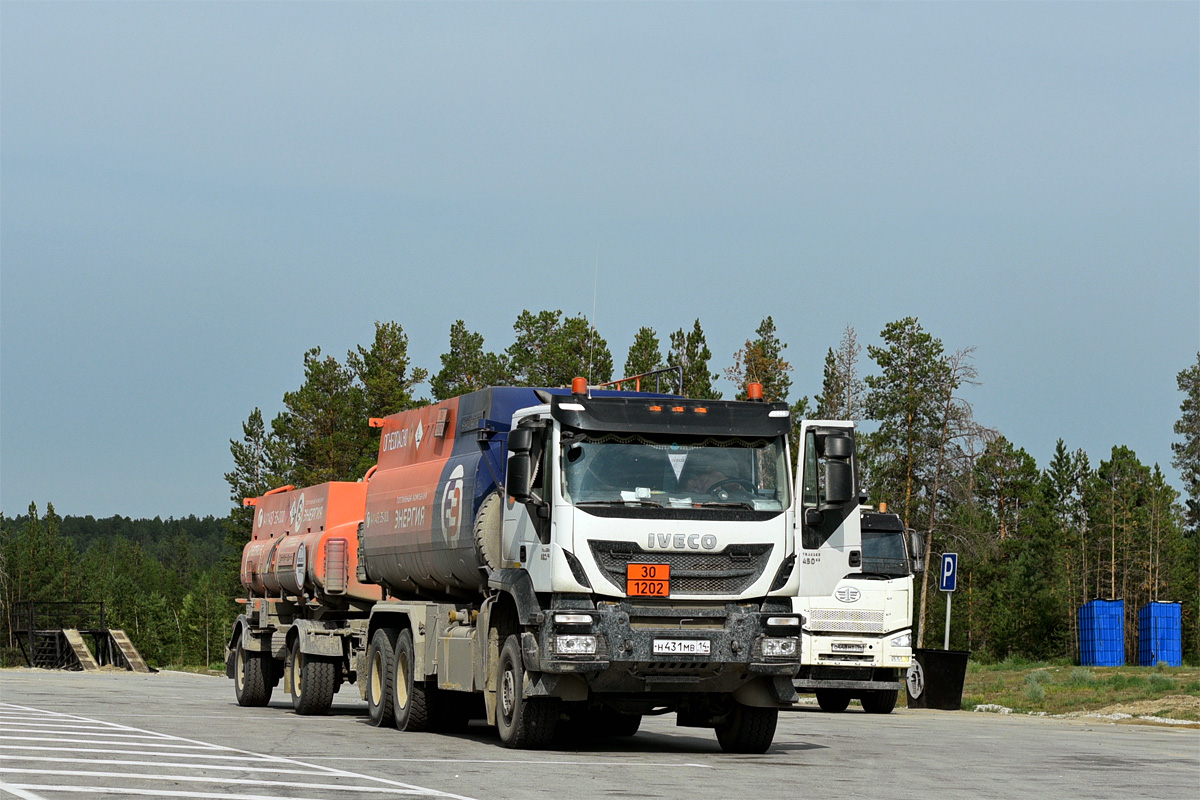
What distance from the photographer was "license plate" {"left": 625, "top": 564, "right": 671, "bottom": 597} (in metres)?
15.0

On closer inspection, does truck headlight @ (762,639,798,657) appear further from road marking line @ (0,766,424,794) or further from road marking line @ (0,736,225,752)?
road marking line @ (0,736,225,752)

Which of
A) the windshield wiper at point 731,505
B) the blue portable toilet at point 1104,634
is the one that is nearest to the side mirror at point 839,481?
the windshield wiper at point 731,505

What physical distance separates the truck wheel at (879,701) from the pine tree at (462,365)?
39651 mm

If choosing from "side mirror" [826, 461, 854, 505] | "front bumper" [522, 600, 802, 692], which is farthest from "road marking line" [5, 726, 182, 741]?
"side mirror" [826, 461, 854, 505]

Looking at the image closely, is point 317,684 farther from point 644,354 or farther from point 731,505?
point 644,354

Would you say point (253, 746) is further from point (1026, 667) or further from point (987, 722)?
point (1026, 667)

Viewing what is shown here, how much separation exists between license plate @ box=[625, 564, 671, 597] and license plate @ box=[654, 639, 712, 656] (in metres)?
0.45

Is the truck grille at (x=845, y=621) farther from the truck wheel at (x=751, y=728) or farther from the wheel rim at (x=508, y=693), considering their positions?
the wheel rim at (x=508, y=693)

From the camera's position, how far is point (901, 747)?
1772 cm

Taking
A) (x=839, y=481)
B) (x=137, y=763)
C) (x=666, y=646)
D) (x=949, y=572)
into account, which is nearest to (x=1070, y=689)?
(x=949, y=572)

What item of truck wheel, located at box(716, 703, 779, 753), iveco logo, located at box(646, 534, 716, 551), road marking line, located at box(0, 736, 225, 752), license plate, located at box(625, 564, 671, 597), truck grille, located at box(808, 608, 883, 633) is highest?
iveco logo, located at box(646, 534, 716, 551)

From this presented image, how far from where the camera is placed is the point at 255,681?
26.5 m

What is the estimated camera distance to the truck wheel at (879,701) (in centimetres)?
2711

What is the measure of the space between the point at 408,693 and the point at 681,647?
538 cm
